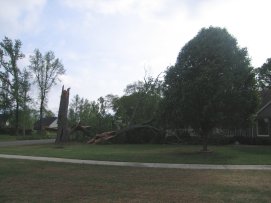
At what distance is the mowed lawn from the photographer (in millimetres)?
10859

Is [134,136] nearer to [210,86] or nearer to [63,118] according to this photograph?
[63,118]

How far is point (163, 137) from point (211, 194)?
94.2ft

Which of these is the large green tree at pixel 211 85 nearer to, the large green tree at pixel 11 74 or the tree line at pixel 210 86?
the tree line at pixel 210 86

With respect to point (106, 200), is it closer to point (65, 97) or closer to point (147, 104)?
point (65, 97)

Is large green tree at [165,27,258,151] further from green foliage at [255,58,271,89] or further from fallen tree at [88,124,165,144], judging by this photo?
green foliage at [255,58,271,89]

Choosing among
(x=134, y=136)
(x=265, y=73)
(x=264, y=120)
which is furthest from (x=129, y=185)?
(x=265, y=73)

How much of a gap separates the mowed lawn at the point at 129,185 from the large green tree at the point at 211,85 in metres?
9.09

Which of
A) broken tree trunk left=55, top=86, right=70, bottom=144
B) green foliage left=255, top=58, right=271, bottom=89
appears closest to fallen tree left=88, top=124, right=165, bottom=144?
broken tree trunk left=55, top=86, right=70, bottom=144

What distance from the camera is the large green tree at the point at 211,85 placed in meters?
25.2

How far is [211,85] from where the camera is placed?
2505 cm

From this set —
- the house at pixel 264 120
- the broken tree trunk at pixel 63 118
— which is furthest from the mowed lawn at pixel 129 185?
the house at pixel 264 120

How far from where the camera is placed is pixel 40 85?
76.2 metres

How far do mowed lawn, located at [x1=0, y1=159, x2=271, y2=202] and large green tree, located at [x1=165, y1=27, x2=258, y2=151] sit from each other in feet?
29.8

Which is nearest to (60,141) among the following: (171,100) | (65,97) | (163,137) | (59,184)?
(65,97)
